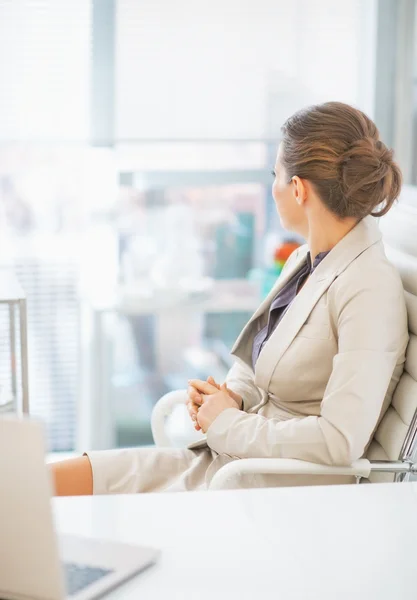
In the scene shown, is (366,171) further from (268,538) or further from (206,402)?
(268,538)

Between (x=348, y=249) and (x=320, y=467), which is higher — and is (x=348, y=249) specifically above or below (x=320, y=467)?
above

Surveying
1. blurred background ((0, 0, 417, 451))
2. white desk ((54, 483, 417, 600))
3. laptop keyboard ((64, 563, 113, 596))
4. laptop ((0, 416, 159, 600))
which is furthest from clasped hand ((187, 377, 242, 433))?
blurred background ((0, 0, 417, 451))

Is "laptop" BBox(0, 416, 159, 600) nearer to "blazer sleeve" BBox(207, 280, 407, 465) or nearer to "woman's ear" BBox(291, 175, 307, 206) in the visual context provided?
"blazer sleeve" BBox(207, 280, 407, 465)

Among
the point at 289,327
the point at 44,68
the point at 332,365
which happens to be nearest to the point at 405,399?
the point at 332,365

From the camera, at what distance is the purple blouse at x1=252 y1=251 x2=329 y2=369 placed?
77.9 inches

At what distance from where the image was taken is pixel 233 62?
11.0ft

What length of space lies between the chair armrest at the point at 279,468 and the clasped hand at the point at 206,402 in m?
0.17

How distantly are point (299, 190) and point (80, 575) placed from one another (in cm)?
105

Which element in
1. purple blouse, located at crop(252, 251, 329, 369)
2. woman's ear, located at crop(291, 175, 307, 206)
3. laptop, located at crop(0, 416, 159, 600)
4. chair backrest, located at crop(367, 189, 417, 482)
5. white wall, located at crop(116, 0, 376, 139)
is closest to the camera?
laptop, located at crop(0, 416, 159, 600)

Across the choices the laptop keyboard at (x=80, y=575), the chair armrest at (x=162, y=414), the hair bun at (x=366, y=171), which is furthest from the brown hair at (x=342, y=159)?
the laptop keyboard at (x=80, y=575)

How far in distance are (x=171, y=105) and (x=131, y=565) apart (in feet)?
8.36

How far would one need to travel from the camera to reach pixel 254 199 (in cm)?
355

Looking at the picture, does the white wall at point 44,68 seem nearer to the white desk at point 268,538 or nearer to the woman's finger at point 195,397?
the woman's finger at point 195,397

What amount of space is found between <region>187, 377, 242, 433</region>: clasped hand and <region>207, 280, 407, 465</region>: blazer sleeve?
0.08 m
